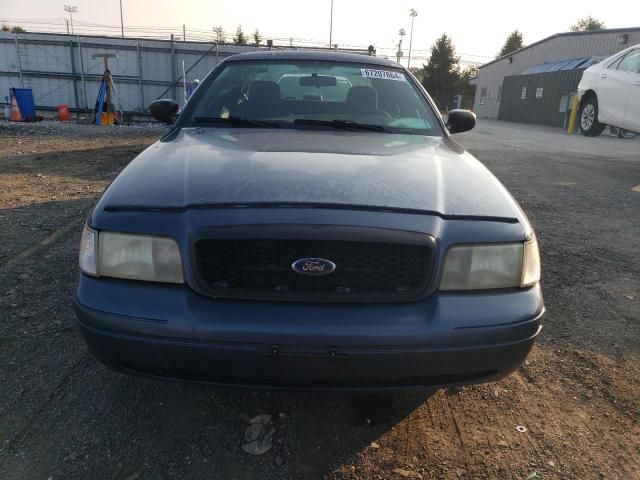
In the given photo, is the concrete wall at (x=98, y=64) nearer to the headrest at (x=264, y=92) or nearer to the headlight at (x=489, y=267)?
the headrest at (x=264, y=92)

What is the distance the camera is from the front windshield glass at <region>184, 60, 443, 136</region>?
2.99 metres

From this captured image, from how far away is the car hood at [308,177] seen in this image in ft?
6.01

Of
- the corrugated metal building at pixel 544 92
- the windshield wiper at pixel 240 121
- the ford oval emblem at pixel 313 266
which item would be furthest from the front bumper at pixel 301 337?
the corrugated metal building at pixel 544 92

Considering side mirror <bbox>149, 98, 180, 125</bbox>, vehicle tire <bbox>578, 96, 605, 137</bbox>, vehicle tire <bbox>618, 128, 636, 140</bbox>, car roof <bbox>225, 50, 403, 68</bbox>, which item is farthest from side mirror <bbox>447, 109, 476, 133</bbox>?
vehicle tire <bbox>578, 96, 605, 137</bbox>

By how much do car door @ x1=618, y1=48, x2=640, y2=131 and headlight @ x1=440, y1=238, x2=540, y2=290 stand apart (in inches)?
336

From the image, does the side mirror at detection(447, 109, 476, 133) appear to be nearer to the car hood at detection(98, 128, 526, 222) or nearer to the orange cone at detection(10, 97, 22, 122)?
the car hood at detection(98, 128, 526, 222)

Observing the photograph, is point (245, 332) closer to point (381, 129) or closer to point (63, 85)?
point (381, 129)

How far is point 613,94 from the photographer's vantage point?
934cm

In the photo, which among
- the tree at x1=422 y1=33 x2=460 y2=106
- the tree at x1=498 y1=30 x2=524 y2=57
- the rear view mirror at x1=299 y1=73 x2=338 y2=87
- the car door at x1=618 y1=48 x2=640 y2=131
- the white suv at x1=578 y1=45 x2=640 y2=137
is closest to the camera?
the rear view mirror at x1=299 y1=73 x2=338 y2=87

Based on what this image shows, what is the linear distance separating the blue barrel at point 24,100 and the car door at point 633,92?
1608cm

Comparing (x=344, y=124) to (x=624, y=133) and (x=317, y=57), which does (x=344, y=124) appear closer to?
(x=317, y=57)

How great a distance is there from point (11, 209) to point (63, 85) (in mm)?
14403

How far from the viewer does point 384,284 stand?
176 cm

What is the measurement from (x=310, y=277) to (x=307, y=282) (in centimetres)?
2
